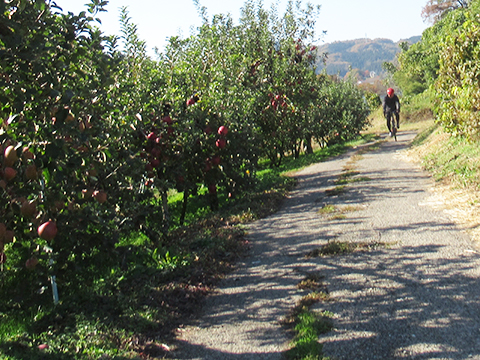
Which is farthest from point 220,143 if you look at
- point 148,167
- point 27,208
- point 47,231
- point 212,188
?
point 27,208

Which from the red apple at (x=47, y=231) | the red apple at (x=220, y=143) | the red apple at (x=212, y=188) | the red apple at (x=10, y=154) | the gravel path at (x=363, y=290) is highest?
the red apple at (x=10, y=154)

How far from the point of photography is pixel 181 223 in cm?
818

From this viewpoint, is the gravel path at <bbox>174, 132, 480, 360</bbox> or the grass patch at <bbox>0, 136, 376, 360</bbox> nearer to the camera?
the gravel path at <bbox>174, 132, 480, 360</bbox>

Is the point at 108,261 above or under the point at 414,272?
above

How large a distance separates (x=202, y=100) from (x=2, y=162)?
528cm

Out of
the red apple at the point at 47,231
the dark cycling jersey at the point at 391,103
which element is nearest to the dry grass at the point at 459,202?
the red apple at the point at 47,231

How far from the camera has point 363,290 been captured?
4.12 meters

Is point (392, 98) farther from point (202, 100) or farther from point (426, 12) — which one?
point (426, 12)

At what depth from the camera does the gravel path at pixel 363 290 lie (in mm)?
3260

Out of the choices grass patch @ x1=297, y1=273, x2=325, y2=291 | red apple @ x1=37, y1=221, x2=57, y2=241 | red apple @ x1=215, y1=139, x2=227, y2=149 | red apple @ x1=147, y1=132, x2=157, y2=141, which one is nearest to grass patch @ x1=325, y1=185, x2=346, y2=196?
red apple @ x1=215, y1=139, x2=227, y2=149

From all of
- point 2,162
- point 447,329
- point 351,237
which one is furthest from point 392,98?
point 2,162

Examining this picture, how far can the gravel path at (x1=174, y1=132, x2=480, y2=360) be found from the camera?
326 centimetres

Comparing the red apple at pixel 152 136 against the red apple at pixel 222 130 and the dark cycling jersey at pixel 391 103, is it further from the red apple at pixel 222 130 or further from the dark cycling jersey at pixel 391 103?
the dark cycling jersey at pixel 391 103

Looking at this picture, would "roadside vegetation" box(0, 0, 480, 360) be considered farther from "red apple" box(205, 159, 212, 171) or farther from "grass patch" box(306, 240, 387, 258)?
"grass patch" box(306, 240, 387, 258)
